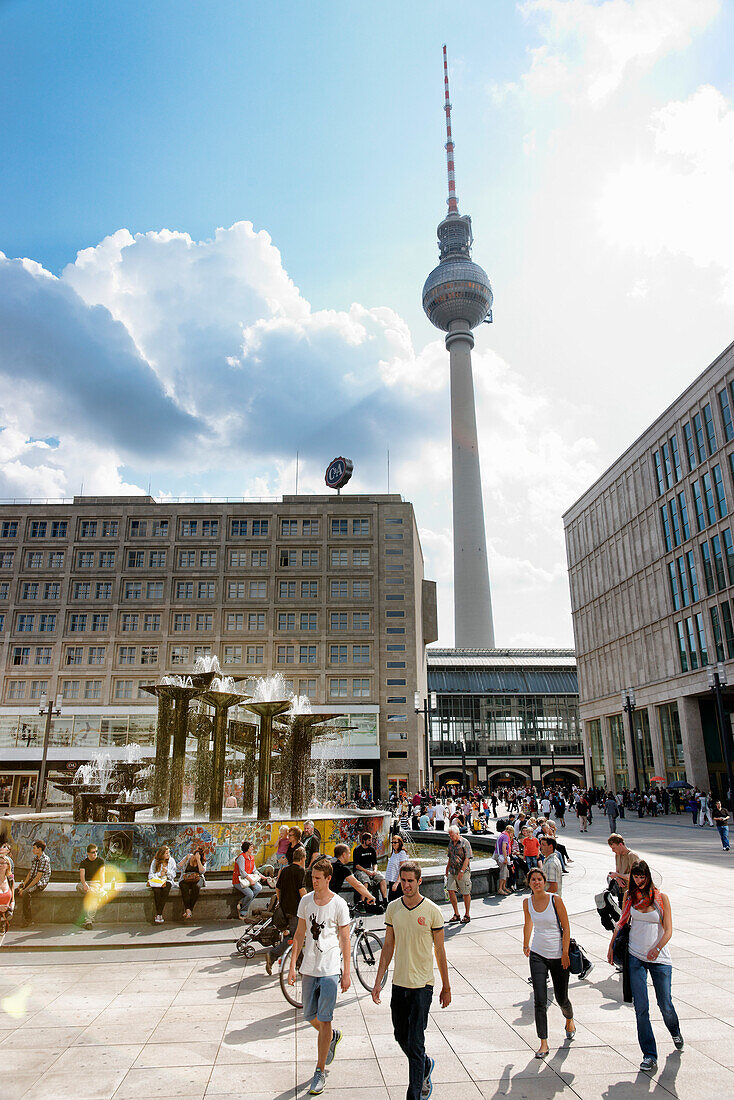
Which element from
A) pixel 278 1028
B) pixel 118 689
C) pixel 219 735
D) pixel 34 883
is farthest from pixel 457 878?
pixel 118 689

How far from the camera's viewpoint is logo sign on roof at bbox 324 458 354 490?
71250mm

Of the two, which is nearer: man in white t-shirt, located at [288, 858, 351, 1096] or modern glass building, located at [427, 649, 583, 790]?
man in white t-shirt, located at [288, 858, 351, 1096]

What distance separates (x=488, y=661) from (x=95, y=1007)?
94.6m

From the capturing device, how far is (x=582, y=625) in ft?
226

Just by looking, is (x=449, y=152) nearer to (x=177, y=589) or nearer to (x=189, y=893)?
(x=177, y=589)

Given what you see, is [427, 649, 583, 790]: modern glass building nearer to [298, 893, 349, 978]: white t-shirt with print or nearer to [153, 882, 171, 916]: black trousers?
[153, 882, 171, 916]: black trousers

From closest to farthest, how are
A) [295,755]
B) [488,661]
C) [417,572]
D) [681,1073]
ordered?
1. [681,1073]
2. [295,755]
3. [417,572]
4. [488,661]

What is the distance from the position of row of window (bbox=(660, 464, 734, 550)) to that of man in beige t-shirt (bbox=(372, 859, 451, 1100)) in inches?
1744

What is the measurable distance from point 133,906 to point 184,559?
56.5 meters

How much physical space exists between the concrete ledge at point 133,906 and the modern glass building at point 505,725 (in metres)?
77.1

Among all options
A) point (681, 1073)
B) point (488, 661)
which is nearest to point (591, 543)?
point (488, 661)

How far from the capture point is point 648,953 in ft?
21.2

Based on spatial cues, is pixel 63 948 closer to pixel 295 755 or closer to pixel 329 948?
pixel 329 948

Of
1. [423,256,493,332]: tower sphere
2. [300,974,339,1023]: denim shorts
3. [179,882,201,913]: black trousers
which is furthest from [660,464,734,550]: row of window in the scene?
[423,256,493,332]: tower sphere
